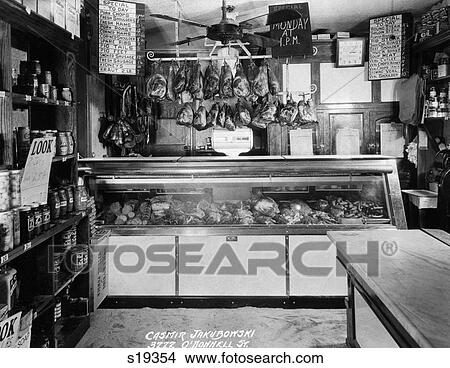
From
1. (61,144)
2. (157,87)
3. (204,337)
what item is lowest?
(204,337)

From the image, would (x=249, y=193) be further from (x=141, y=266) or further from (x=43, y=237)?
(x=43, y=237)

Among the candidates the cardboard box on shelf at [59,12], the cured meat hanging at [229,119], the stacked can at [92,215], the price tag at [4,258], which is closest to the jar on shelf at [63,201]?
the stacked can at [92,215]

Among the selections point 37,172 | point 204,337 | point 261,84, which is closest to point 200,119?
point 261,84

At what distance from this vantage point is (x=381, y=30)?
15.5 ft

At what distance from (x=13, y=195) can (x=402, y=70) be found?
3.82 metres

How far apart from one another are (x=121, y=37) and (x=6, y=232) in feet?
8.14

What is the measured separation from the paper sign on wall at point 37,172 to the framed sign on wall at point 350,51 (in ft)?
10.8

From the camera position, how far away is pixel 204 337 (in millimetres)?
3285

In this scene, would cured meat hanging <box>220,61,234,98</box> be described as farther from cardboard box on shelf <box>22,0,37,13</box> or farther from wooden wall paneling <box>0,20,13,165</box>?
wooden wall paneling <box>0,20,13,165</box>

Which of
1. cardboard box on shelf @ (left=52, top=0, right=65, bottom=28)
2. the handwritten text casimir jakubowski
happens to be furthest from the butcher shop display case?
cardboard box on shelf @ (left=52, top=0, right=65, bottom=28)

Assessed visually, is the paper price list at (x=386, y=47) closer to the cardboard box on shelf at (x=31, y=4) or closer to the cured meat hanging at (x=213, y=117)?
the cured meat hanging at (x=213, y=117)

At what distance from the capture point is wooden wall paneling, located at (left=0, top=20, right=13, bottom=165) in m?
2.25

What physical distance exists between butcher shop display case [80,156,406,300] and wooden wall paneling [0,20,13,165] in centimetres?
143

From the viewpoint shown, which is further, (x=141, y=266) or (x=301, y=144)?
(x=301, y=144)
